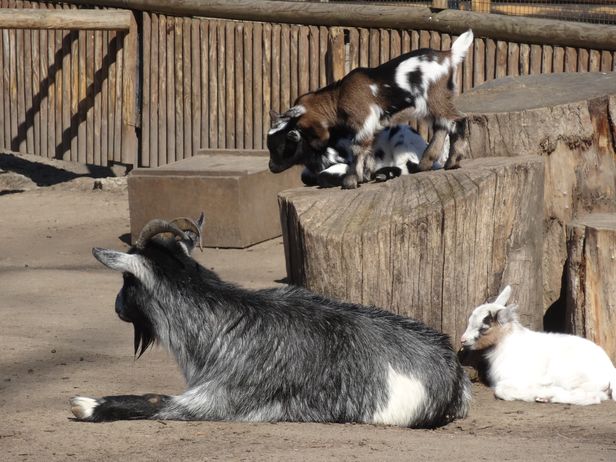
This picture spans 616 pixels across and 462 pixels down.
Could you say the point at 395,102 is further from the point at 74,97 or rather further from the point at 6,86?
the point at 6,86

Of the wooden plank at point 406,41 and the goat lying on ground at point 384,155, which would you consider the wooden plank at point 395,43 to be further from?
the goat lying on ground at point 384,155

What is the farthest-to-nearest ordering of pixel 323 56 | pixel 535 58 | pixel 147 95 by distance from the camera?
pixel 147 95, pixel 323 56, pixel 535 58

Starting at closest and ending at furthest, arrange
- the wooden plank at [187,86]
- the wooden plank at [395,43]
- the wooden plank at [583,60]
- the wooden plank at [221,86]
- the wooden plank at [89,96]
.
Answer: the wooden plank at [583,60], the wooden plank at [395,43], the wooden plank at [221,86], the wooden plank at [187,86], the wooden plank at [89,96]

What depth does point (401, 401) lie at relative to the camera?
219 inches

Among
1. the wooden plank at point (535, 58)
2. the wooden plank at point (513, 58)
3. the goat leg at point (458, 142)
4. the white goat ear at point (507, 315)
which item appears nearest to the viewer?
the white goat ear at point (507, 315)

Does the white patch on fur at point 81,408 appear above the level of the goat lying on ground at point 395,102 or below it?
below

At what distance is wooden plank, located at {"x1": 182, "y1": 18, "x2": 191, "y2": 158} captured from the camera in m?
12.7

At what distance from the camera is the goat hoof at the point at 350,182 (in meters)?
6.66

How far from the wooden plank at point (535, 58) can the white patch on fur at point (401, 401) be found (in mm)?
5452

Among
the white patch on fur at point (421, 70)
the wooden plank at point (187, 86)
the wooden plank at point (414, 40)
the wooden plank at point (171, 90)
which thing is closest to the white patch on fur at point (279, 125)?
the white patch on fur at point (421, 70)

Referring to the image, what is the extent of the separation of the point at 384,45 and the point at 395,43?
5.1 inches

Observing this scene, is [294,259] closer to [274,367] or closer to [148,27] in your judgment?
[274,367]

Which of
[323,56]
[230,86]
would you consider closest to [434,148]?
[323,56]

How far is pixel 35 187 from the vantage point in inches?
568
